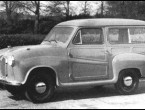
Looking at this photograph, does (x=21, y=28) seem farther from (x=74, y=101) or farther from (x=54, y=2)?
(x=74, y=101)

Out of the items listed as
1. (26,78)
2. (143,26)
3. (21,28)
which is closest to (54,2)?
(21,28)

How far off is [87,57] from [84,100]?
0.96m

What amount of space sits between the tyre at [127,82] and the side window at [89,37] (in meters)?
0.98

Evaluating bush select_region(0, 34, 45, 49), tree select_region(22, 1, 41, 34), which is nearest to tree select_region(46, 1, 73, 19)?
tree select_region(22, 1, 41, 34)

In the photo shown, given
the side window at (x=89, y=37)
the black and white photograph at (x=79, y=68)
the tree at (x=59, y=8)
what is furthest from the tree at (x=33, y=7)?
the side window at (x=89, y=37)

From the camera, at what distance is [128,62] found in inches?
292

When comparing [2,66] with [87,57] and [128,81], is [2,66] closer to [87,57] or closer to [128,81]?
[87,57]

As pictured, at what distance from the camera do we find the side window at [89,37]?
7133 millimetres

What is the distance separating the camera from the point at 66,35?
7.24 m

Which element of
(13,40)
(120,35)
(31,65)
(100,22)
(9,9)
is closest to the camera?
(31,65)

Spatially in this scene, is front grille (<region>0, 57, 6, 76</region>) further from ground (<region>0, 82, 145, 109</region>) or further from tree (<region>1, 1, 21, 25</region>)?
tree (<region>1, 1, 21, 25</region>)

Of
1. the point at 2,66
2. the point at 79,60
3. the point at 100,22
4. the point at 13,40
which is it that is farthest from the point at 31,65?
the point at 13,40

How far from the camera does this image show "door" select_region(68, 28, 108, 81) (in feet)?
22.6

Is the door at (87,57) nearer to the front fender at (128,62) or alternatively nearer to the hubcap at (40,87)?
the front fender at (128,62)
